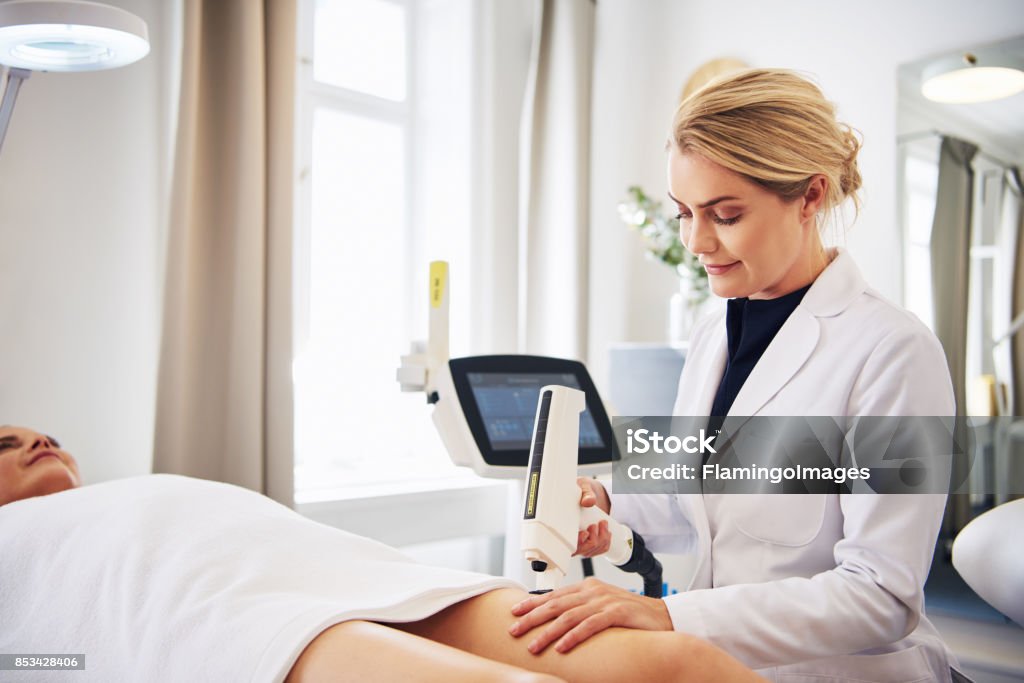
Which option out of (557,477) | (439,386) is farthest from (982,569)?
(439,386)

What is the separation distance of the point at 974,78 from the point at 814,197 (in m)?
1.61

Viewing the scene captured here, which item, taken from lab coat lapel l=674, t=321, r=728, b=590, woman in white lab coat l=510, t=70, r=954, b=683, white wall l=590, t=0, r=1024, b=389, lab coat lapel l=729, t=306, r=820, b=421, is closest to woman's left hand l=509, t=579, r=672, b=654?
woman in white lab coat l=510, t=70, r=954, b=683

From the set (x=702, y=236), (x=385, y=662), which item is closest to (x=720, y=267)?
(x=702, y=236)

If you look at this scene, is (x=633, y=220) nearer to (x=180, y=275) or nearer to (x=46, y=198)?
(x=180, y=275)

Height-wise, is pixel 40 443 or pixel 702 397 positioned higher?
pixel 702 397

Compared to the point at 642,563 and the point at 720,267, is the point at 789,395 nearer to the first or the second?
the point at 720,267

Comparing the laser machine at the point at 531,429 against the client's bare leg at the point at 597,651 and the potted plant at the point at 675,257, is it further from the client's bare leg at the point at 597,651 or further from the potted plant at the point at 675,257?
the potted plant at the point at 675,257

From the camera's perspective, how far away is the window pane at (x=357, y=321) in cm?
304

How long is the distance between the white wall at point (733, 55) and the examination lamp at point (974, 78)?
10 cm

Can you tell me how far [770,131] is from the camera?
3.80 ft

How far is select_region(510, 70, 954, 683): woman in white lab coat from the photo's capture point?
1.02 metres

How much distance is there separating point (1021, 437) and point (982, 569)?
1145 millimetres

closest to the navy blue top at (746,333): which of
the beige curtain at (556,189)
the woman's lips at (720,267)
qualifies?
the woman's lips at (720,267)

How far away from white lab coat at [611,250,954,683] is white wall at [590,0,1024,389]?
156 centimetres
